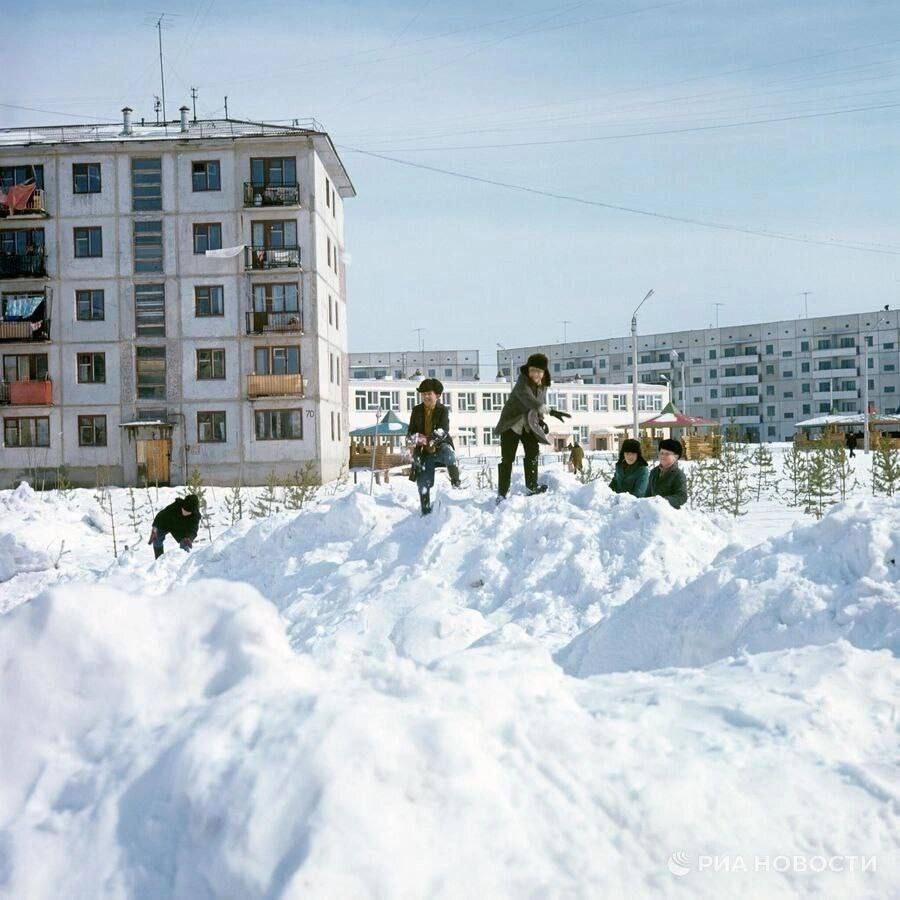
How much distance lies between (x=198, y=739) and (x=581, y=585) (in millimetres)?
5942

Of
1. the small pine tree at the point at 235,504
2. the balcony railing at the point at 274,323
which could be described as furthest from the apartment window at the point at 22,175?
the small pine tree at the point at 235,504

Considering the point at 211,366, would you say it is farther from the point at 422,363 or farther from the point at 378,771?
the point at 422,363

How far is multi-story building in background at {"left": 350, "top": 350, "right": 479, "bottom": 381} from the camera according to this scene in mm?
104938

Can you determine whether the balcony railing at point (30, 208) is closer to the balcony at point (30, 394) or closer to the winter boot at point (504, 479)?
the balcony at point (30, 394)

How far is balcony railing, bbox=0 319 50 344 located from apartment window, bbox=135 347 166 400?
3.45 meters

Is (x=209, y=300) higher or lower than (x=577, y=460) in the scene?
higher

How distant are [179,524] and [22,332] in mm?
25696

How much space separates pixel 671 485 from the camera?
32.6 ft

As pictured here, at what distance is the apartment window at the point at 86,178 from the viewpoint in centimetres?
3519

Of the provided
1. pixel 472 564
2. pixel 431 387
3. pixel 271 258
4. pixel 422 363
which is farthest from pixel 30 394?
pixel 422 363

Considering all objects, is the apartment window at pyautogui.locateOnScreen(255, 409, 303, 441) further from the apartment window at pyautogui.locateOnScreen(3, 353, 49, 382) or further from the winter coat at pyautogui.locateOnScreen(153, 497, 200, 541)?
the winter coat at pyautogui.locateOnScreen(153, 497, 200, 541)

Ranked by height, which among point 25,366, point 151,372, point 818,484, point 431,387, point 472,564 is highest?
point 25,366

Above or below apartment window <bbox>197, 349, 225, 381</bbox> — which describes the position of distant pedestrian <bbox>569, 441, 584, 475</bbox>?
below

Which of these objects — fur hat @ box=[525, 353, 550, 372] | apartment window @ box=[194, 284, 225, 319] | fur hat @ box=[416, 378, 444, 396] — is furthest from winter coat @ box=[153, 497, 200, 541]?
apartment window @ box=[194, 284, 225, 319]
